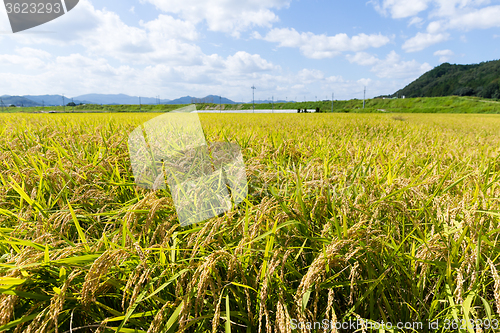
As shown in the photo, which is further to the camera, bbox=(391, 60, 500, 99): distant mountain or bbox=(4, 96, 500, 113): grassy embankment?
bbox=(391, 60, 500, 99): distant mountain

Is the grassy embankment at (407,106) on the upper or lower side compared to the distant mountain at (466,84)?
lower

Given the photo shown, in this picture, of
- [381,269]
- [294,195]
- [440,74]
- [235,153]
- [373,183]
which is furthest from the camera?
[440,74]

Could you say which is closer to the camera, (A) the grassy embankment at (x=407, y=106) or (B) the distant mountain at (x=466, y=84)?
(A) the grassy embankment at (x=407, y=106)

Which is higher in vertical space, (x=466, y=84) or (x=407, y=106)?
(x=466, y=84)

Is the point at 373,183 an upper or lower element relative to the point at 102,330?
upper

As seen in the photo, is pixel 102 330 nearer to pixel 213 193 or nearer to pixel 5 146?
pixel 213 193

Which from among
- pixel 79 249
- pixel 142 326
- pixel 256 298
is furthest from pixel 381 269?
pixel 79 249

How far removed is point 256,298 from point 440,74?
738 ft

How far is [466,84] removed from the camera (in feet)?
385

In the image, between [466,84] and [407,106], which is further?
[466,84]

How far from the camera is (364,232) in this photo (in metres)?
1.27

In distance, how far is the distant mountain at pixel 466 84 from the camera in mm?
97812

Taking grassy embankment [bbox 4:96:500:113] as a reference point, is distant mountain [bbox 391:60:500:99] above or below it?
above

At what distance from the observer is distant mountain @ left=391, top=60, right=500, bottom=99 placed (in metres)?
97.8
